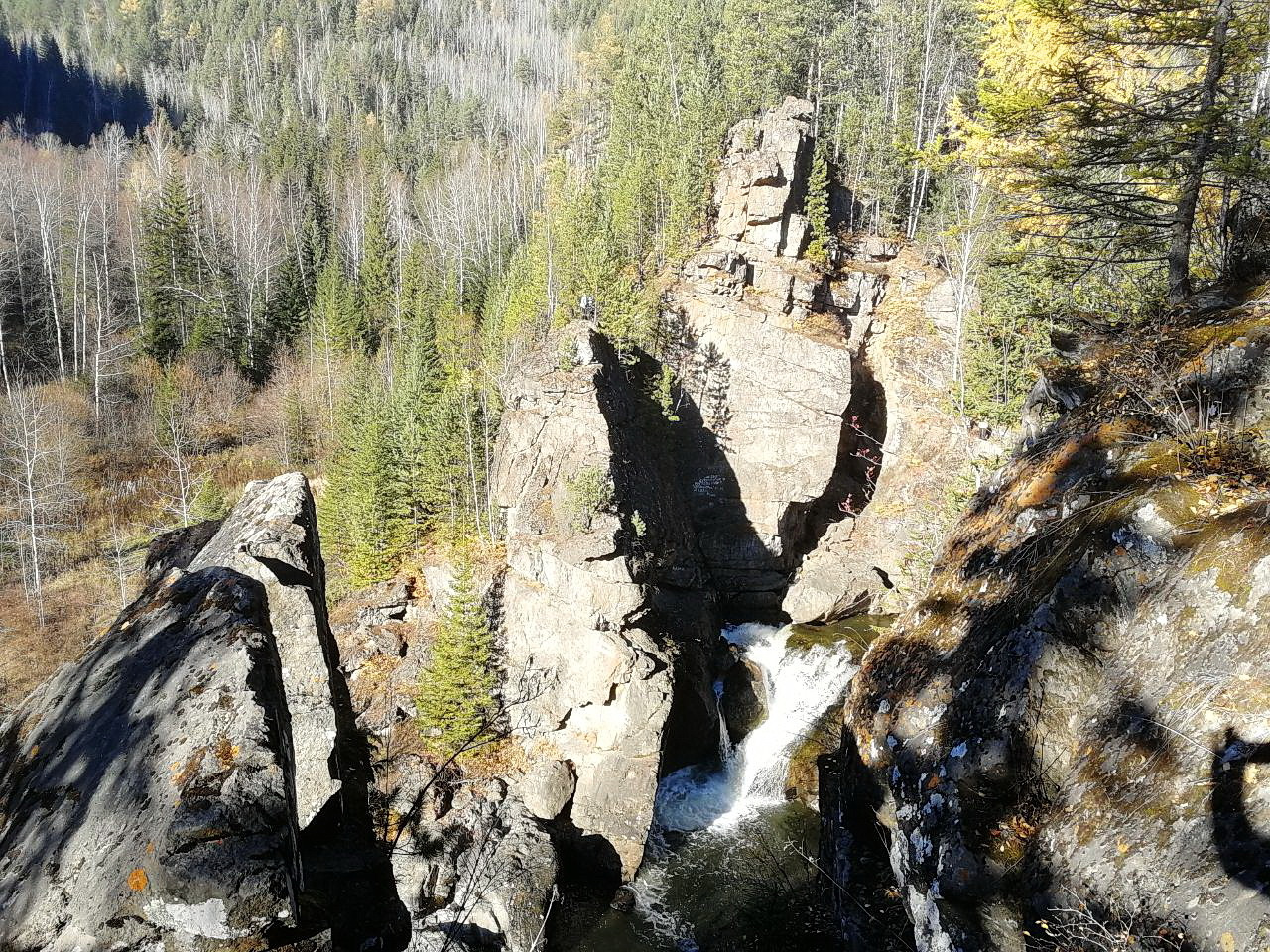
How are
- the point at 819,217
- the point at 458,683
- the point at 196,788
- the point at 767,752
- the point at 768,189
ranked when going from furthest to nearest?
1. the point at 819,217
2. the point at 768,189
3. the point at 767,752
4. the point at 458,683
5. the point at 196,788

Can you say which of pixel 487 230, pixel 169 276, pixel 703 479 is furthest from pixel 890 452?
pixel 169 276

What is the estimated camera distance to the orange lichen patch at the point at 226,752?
10.4ft

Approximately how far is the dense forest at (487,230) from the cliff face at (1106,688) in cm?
340

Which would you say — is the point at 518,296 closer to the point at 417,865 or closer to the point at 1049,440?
the point at 417,865

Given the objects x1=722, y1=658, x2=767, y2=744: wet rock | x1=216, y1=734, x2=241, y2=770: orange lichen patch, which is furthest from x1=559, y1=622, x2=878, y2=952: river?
x1=216, y1=734, x2=241, y2=770: orange lichen patch

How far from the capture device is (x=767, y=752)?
21312mm

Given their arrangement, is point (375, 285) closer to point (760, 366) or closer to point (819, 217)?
point (819, 217)

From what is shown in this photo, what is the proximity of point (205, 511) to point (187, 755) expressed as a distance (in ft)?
96.0

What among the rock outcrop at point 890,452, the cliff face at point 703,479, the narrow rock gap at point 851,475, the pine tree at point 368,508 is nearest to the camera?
the cliff face at point 703,479

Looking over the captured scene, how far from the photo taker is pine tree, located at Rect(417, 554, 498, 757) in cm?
1939

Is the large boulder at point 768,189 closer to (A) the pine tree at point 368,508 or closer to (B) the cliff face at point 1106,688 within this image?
(A) the pine tree at point 368,508

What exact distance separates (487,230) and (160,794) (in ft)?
185

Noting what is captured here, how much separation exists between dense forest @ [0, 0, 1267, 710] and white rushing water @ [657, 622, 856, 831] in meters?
9.84

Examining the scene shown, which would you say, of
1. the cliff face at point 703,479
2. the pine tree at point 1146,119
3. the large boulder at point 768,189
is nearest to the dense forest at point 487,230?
the pine tree at point 1146,119
